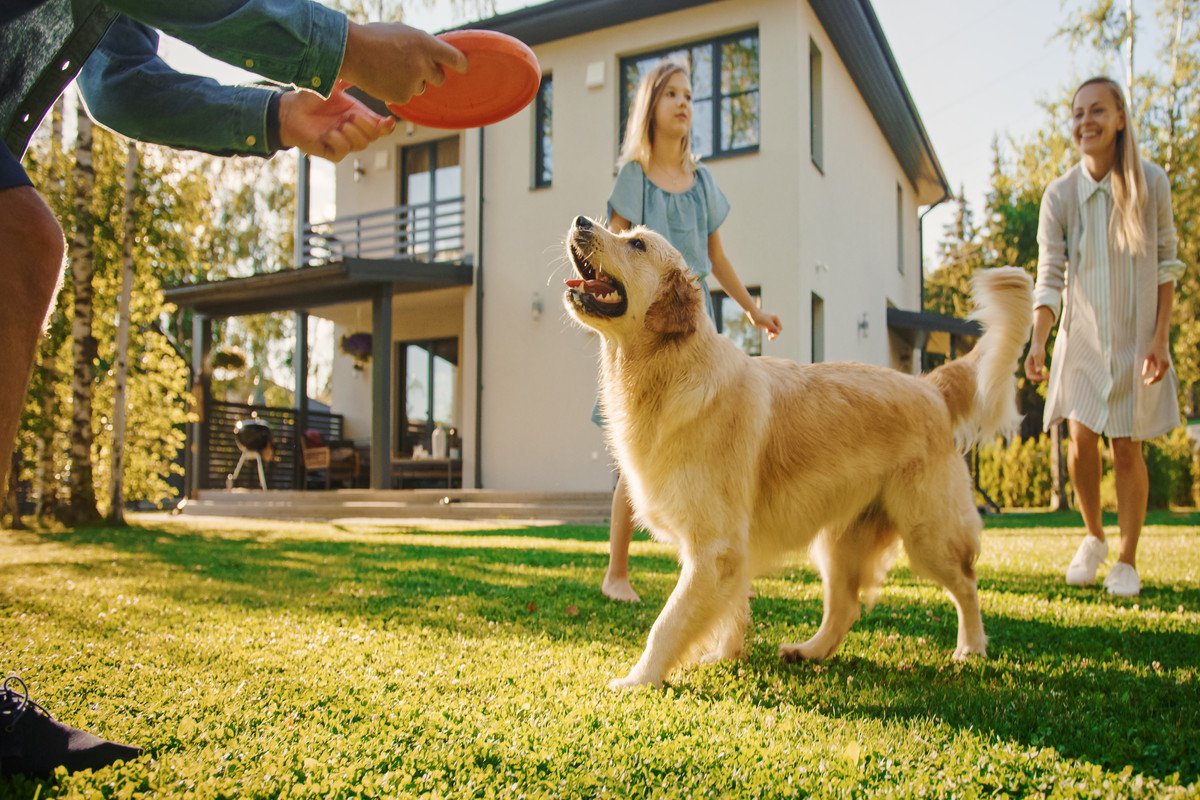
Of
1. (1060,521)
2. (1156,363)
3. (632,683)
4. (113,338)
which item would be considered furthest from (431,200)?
(632,683)

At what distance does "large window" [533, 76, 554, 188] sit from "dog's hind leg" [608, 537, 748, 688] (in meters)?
12.4

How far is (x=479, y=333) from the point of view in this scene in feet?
48.1

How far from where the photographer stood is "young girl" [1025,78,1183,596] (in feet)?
15.4

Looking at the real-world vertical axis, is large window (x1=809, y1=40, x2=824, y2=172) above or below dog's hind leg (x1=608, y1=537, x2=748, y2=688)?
above

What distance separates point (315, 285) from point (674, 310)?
→ 13173mm

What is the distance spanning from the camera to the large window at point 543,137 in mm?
14445

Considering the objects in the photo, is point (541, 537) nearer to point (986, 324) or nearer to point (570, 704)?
point (986, 324)

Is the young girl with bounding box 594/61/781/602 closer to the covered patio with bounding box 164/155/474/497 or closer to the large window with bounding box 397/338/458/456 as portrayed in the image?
the covered patio with bounding box 164/155/474/497

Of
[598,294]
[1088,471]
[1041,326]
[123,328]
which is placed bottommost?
[1088,471]

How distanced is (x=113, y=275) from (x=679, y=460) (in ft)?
38.0

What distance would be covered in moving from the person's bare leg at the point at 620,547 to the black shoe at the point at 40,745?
8.78 ft

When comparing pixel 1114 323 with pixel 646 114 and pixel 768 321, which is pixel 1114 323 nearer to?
pixel 768 321

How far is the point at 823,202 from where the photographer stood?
45.1ft

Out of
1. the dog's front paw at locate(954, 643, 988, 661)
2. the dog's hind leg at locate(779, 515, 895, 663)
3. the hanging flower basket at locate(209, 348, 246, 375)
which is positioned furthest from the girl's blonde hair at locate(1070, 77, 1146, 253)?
the hanging flower basket at locate(209, 348, 246, 375)
